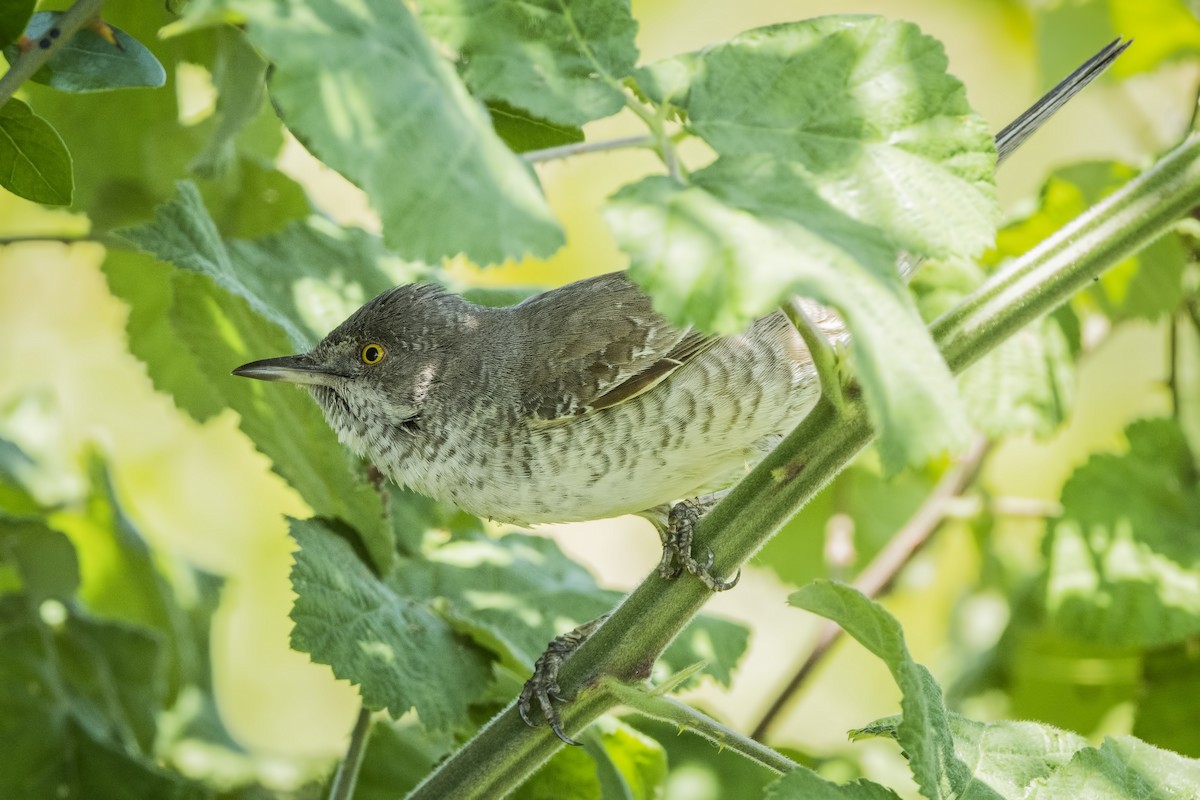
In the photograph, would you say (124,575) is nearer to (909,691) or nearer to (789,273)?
(909,691)

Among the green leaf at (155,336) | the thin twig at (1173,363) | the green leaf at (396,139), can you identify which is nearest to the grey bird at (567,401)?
the green leaf at (155,336)

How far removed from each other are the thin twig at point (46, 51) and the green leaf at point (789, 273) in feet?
2.64

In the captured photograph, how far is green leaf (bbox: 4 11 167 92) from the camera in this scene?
1.63m

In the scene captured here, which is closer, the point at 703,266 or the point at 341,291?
the point at 703,266

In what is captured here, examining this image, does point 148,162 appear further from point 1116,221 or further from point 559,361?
point 1116,221

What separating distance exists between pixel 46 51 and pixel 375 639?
0.96 metres

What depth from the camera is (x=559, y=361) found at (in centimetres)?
242

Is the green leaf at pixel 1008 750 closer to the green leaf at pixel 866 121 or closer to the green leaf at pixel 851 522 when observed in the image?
the green leaf at pixel 866 121

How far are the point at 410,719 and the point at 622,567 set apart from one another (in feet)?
7.63

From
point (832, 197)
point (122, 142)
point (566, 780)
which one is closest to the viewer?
point (832, 197)

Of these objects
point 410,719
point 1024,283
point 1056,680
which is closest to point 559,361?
point 410,719

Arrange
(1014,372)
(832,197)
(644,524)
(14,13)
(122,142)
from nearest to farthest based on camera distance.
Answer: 1. (832,197)
2. (14,13)
3. (122,142)
4. (1014,372)
5. (644,524)

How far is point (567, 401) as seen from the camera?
2.35m

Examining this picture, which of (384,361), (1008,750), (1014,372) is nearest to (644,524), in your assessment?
(1014,372)
